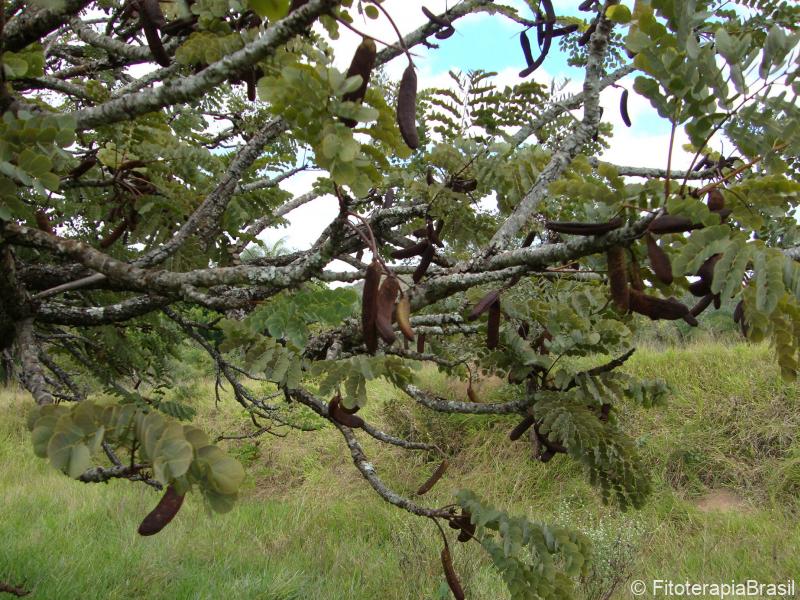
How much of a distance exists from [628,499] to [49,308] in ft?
7.49

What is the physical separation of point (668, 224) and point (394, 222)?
175 cm

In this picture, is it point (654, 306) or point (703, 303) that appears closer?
point (654, 306)

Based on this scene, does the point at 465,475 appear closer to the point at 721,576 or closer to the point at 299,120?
the point at 721,576

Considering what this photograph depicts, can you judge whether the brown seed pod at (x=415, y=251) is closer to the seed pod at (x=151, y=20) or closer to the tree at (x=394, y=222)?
the tree at (x=394, y=222)

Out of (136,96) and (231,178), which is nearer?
(136,96)

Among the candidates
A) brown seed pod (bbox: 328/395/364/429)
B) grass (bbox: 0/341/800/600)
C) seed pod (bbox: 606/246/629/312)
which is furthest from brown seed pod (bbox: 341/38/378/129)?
grass (bbox: 0/341/800/600)

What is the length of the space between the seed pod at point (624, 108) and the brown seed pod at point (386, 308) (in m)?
1.03

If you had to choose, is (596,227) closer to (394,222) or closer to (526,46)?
(526,46)

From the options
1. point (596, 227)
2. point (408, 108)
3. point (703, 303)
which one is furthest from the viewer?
point (703, 303)

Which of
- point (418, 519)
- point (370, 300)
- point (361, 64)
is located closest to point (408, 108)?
point (361, 64)

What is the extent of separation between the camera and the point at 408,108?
133 cm

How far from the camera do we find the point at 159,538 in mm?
5477

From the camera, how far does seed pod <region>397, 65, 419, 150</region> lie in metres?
1.31

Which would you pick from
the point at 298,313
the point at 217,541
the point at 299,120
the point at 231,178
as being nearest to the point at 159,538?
the point at 217,541
